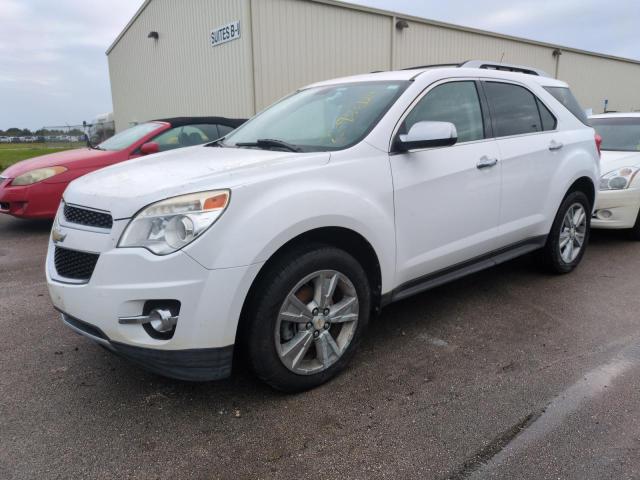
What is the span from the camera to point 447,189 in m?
3.17

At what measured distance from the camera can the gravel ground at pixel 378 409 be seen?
84.0 inches

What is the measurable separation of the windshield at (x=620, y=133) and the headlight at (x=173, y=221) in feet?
19.1

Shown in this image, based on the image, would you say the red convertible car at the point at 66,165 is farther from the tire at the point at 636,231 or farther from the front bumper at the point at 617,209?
the tire at the point at 636,231

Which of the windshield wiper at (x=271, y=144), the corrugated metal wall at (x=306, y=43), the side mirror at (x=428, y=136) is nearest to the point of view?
the side mirror at (x=428, y=136)

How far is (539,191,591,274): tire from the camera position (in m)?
4.29

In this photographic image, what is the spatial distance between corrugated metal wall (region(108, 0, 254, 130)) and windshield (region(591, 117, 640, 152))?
7.28 m

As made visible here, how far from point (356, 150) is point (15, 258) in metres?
4.33

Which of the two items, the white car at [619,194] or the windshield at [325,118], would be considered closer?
the windshield at [325,118]

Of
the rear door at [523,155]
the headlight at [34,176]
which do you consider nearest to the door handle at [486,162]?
the rear door at [523,155]

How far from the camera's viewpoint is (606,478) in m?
2.01

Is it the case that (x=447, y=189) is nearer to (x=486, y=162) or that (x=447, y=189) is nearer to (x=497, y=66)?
(x=486, y=162)

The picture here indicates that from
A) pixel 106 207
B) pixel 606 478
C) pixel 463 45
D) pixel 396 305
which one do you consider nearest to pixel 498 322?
pixel 396 305

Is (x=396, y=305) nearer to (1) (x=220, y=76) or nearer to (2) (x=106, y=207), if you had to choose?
(2) (x=106, y=207)

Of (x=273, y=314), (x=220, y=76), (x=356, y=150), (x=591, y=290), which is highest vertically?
(x=220, y=76)
